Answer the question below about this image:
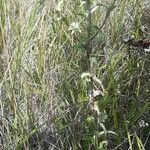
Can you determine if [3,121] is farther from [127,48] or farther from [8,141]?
[127,48]

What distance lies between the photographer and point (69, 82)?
64.1 inches

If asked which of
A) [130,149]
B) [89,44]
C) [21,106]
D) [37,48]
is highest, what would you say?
[89,44]

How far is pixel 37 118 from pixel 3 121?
0.12m

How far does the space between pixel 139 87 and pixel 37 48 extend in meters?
0.44

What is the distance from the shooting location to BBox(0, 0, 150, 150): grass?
1.44m

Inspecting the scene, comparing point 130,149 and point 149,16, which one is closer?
point 130,149

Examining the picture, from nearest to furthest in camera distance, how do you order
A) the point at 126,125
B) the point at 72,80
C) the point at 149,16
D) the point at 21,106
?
the point at 126,125 < the point at 21,106 < the point at 72,80 < the point at 149,16

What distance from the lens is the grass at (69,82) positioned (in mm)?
1441

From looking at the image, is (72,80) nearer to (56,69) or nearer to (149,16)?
(56,69)

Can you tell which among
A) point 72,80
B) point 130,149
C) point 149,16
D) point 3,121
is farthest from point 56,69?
point 149,16

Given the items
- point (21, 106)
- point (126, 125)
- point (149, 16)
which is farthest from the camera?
point (149, 16)

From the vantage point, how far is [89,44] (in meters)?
1.27

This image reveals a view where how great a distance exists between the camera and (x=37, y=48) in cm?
175

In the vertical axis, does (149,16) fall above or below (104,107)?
above
